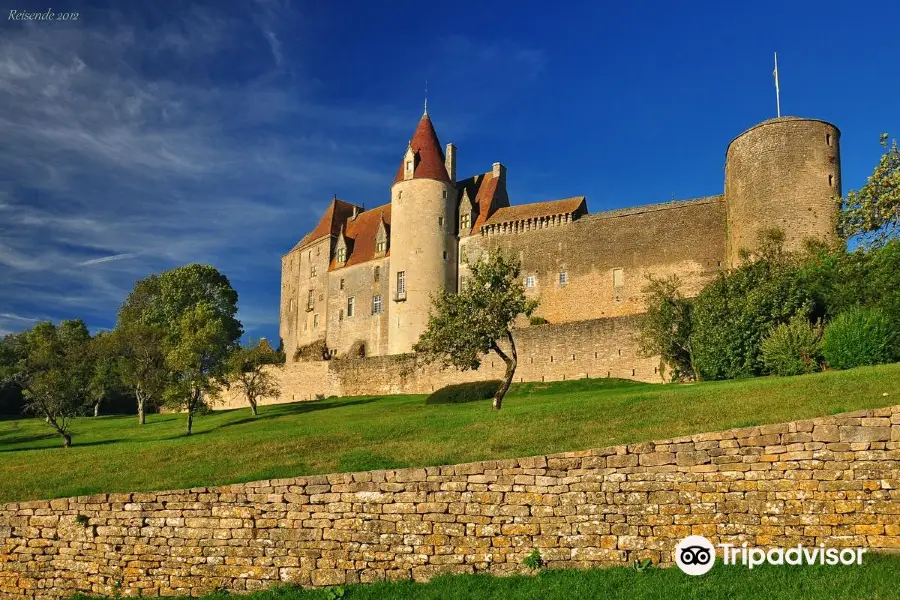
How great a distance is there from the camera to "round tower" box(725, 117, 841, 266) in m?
40.7

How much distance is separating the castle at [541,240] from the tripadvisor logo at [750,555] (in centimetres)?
2662

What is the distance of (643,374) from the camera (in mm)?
38500

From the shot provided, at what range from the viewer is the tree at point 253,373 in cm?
4753

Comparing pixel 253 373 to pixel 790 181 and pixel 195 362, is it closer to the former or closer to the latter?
pixel 195 362

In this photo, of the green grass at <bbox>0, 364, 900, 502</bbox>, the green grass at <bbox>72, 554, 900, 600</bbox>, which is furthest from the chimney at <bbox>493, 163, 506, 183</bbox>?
the green grass at <bbox>72, 554, 900, 600</bbox>

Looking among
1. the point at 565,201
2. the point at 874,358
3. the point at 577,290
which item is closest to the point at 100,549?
the point at 874,358

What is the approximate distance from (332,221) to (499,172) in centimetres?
1699

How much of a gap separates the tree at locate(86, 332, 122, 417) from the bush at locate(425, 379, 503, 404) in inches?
924

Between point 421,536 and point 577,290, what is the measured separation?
40.0 metres

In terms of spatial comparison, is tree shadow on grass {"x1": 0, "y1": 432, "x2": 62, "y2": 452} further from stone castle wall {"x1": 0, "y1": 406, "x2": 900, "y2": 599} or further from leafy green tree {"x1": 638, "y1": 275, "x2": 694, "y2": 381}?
leafy green tree {"x1": 638, "y1": 275, "x2": 694, "y2": 381}

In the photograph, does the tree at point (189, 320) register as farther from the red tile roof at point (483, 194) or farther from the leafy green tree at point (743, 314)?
the leafy green tree at point (743, 314)

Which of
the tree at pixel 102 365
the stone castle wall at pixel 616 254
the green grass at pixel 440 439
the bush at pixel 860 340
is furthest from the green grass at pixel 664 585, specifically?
the tree at pixel 102 365

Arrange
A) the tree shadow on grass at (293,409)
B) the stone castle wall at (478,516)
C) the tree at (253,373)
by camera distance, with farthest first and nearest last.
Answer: the tree at (253,373) < the tree shadow on grass at (293,409) < the stone castle wall at (478,516)

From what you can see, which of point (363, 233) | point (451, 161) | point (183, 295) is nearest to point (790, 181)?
point (451, 161)
